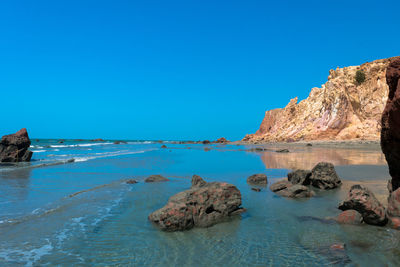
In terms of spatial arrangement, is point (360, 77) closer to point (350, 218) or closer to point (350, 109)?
point (350, 109)

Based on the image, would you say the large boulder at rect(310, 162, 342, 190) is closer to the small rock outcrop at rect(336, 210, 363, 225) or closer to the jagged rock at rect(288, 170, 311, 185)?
the jagged rock at rect(288, 170, 311, 185)

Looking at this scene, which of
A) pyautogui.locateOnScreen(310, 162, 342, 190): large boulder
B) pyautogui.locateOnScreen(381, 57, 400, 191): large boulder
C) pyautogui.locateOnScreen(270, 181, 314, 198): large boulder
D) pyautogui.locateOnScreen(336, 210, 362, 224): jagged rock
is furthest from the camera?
pyautogui.locateOnScreen(310, 162, 342, 190): large boulder

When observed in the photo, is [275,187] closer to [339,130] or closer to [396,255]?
[396,255]

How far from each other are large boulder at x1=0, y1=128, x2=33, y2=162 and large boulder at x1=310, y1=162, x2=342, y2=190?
21.7 meters

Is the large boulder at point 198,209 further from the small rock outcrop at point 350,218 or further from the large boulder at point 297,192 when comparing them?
the large boulder at point 297,192

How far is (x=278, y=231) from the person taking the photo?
202 inches

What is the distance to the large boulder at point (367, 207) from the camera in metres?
5.23

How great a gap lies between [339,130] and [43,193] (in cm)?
4683

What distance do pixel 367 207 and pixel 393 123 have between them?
2200 mm

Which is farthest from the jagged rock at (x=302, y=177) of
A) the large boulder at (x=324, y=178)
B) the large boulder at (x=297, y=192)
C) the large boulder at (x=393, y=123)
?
the large boulder at (x=393, y=123)

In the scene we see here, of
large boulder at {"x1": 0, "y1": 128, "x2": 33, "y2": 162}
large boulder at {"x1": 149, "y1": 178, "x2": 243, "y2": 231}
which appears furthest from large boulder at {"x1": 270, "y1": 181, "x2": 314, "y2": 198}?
large boulder at {"x1": 0, "y1": 128, "x2": 33, "y2": 162}

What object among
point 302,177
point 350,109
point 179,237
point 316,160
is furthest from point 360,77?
point 179,237

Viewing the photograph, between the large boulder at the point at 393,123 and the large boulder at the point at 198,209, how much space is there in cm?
398

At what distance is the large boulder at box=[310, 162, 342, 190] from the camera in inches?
364
